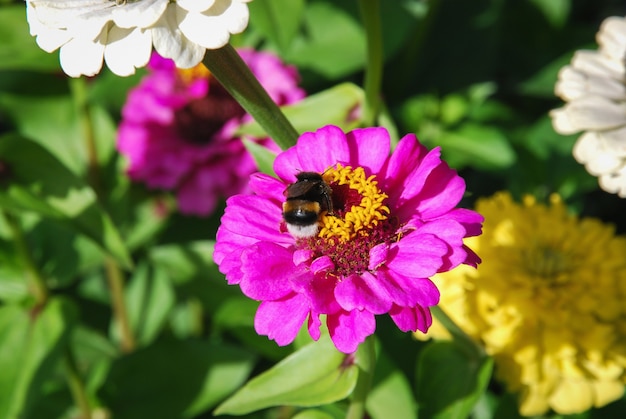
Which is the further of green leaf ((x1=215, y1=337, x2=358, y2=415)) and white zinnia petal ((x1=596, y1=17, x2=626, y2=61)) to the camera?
white zinnia petal ((x1=596, y1=17, x2=626, y2=61))

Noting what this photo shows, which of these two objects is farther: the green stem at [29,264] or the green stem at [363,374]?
the green stem at [29,264]

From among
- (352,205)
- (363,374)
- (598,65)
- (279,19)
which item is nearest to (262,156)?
(352,205)

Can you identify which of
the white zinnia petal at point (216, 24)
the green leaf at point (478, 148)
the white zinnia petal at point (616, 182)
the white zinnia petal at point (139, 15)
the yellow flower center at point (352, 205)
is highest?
the white zinnia petal at point (139, 15)

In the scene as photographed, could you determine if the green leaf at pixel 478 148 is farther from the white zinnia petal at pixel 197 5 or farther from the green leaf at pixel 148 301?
the white zinnia petal at pixel 197 5

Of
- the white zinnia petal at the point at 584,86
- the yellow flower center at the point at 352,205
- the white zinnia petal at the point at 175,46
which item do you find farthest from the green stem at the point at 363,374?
the white zinnia petal at the point at 584,86

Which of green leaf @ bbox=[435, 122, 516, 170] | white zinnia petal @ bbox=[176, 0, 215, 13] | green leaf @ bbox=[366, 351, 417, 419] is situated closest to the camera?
white zinnia petal @ bbox=[176, 0, 215, 13]

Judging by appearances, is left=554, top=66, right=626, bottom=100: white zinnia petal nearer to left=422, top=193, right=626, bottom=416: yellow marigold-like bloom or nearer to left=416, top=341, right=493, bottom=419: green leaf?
left=422, top=193, right=626, bottom=416: yellow marigold-like bloom

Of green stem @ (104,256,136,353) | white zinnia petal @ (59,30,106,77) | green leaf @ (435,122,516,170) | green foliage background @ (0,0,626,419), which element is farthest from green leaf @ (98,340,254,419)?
white zinnia petal @ (59,30,106,77)
